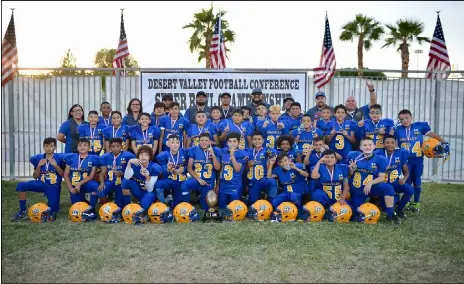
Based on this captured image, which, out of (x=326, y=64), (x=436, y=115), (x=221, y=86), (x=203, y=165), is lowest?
(x=203, y=165)

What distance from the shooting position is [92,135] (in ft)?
28.1

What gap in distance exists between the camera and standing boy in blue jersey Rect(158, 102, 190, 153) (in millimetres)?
8594

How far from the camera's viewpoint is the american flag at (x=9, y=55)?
11039mm

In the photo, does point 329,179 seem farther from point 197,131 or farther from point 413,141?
point 197,131

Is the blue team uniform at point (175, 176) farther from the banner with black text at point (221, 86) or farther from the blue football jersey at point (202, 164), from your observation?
the banner with black text at point (221, 86)

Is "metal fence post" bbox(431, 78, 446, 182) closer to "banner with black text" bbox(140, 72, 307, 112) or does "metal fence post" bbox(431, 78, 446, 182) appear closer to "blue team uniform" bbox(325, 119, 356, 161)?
"banner with black text" bbox(140, 72, 307, 112)

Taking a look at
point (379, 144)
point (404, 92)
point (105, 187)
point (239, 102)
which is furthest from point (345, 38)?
point (105, 187)

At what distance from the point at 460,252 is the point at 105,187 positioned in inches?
213

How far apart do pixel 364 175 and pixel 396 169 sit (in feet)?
2.12

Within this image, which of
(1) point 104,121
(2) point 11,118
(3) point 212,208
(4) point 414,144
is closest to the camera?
(3) point 212,208

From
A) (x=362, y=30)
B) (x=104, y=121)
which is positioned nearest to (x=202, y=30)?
(x=362, y=30)

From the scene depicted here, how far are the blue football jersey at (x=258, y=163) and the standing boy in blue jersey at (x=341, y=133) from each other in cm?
133

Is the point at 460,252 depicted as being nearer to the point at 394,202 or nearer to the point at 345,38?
the point at 394,202

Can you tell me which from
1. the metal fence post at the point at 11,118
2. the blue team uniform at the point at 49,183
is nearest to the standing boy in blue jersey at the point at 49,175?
the blue team uniform at the point at 49,183
